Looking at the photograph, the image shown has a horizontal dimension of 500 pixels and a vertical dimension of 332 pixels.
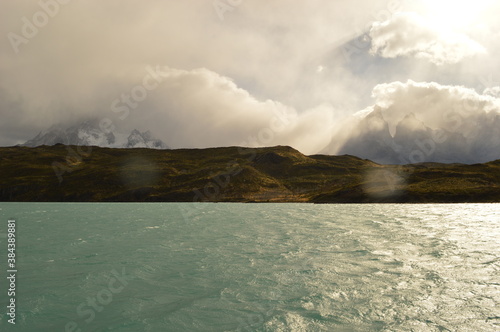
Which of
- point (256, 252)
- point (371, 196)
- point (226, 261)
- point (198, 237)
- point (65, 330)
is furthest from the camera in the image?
point (371, 196)

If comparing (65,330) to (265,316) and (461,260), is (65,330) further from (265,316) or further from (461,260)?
(461,260)

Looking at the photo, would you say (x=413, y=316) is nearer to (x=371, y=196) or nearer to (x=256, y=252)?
(x=256, y=252)

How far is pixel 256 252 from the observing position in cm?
3111

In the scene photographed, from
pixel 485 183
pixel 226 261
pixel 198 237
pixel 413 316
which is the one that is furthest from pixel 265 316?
pixel 485 183

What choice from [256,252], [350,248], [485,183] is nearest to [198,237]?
[256,252]

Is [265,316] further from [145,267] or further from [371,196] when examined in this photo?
[371,196]

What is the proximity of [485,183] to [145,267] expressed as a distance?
706ft

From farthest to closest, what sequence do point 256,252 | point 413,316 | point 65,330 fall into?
point 256,252 → point 413,316 → point 65,330

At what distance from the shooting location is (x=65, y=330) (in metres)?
13.9

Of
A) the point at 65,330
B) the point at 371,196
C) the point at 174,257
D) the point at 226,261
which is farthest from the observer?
the point at 371,196

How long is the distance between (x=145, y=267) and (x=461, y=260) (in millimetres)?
24988

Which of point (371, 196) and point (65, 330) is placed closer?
point (65, 330)

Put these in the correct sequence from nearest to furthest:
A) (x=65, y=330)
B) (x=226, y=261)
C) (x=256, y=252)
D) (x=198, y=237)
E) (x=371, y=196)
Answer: (x=65, y=330), (x=226, y=261), (x=256, y=252), (x=198, y=237), (x=371, y=196)

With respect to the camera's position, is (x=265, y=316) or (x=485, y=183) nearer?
(x=265, y=316)
